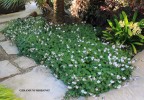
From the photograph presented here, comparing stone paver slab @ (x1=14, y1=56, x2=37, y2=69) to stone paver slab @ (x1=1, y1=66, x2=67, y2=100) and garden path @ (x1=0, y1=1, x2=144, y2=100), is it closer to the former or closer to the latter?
garden path @ (x1=0, y1=1, x2=144, y2=100)

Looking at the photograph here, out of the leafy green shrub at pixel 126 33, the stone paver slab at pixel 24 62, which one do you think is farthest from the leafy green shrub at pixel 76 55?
the leafy green shrub at pixel 126 33

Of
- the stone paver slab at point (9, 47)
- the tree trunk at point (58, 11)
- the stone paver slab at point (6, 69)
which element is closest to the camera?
the stone paver slab at point (6, 69)

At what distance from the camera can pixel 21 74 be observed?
3.13 m

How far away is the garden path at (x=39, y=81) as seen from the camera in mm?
2766

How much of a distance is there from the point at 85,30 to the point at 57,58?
104cm

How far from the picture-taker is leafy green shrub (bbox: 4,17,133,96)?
2801 millimetres

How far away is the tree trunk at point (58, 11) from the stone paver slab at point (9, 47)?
0.90m

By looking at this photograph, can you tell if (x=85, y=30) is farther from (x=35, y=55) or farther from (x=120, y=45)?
(x=35, y=55)

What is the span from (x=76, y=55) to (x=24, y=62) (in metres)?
0.75

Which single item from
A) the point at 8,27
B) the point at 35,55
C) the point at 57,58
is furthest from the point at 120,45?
the point at 8,27

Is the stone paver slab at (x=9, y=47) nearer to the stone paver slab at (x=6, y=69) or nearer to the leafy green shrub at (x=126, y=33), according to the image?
the stone paver slab at (x=6, y=69)

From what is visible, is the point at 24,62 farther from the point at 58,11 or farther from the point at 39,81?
the point at 58,11

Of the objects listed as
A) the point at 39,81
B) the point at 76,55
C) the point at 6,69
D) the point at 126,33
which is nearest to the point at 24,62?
the point at 6,69

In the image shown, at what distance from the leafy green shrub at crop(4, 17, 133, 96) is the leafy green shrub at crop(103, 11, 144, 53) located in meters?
0.18
